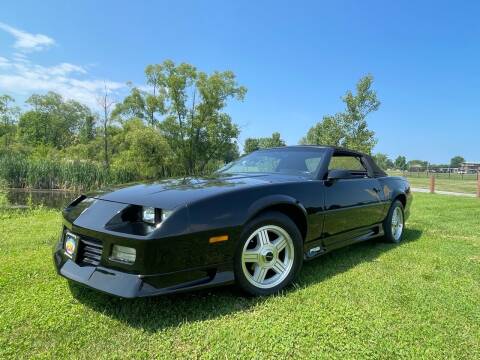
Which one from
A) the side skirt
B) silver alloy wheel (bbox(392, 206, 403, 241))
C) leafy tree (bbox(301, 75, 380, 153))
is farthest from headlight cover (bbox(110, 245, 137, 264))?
leafy tree (bbox(301, 75, 380, 153))

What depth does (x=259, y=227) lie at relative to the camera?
276cm

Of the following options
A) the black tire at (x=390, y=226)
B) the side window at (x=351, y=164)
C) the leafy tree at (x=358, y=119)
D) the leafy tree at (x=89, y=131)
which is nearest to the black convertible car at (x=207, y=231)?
the side window at (x=351, y=164)

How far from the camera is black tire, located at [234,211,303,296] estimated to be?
2602 mm

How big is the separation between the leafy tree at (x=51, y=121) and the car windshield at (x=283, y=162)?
198 feet

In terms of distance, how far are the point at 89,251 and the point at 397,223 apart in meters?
4.35

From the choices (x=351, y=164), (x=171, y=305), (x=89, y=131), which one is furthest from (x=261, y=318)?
(x=89, y=131)

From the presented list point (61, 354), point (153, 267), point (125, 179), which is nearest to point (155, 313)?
point (153, 267)

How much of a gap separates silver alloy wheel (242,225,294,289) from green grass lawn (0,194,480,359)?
0.18 meters

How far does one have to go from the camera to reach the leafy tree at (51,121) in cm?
5797

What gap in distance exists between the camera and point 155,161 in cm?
3178

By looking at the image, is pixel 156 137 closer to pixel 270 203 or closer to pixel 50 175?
pixel 50 175

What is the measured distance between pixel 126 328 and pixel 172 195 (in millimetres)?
925

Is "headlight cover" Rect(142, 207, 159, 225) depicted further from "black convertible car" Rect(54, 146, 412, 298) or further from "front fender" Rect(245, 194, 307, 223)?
"front fender" Rect(245, 194, 307, 223)

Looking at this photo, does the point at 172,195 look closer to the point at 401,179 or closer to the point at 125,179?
the point at 401,179
